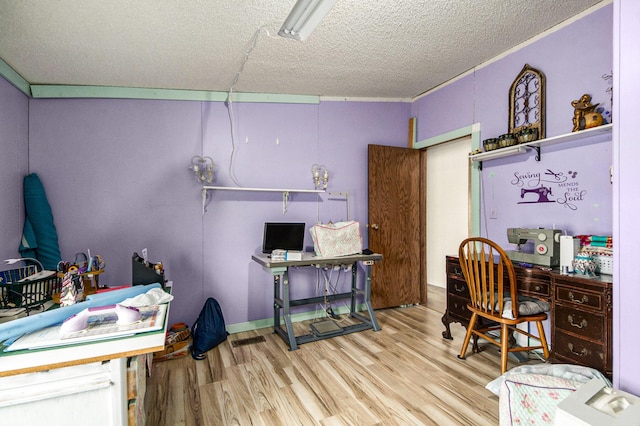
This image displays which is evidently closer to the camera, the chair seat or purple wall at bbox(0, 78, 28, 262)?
the chair seat

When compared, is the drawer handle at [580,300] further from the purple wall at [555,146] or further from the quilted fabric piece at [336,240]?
the quilted fabric piece at [336,240]

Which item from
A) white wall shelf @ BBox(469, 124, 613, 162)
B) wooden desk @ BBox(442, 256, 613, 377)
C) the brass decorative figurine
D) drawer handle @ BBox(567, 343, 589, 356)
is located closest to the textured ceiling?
the brass decorative figurine

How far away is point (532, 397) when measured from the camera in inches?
54.9

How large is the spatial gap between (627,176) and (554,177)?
169cm

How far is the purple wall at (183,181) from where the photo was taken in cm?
293

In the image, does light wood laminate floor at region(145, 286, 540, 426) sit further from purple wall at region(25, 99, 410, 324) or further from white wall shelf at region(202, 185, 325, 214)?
white wall shelf at region(202, 185, 325, 214)

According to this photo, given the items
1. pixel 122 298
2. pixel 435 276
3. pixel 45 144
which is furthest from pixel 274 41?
pixel 435 276

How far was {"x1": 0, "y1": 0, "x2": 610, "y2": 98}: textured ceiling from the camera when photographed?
80.4 inches

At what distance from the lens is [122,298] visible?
157 centimetres

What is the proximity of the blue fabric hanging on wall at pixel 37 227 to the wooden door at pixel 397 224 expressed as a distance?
3.16m

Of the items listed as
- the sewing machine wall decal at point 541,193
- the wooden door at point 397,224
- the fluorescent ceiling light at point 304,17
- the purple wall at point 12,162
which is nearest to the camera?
the fluorescent ceiling light at point 304,17

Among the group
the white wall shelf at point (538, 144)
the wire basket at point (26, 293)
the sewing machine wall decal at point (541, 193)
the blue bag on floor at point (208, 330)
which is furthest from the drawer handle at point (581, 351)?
the wire basket at point (26, 293)

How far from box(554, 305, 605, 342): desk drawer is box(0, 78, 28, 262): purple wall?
13.4 ft

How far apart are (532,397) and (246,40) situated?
9.15 ft
